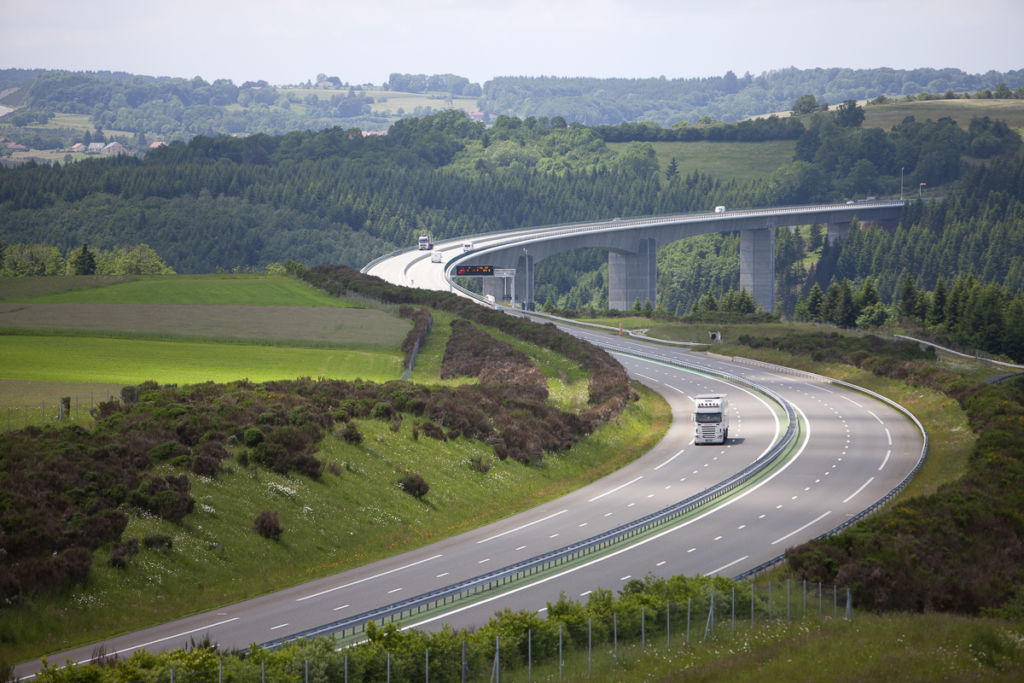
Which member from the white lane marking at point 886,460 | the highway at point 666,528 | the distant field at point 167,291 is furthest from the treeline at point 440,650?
the distant field at point 167,291

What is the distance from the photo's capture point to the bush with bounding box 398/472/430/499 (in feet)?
190

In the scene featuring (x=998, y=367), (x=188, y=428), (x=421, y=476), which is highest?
(x=188, y=428)

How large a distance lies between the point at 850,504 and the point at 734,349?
213 feet

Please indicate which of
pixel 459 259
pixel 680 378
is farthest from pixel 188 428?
pixel 459 259

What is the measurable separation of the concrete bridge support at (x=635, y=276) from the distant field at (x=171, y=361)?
313 feet

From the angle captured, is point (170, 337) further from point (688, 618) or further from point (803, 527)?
point (688, 618)

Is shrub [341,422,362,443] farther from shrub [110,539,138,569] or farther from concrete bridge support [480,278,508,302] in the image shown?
concrete bridge support [480,278,508,302]

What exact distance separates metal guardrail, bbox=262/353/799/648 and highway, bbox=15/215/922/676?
0.65 metres

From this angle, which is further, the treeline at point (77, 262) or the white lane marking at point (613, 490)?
the treeline at point (77, 262)

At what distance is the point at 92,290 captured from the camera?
123 meters

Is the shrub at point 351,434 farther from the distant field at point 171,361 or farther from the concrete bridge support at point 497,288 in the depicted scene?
the concrete bridge support at point 497,288

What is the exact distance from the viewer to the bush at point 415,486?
57.9 metres

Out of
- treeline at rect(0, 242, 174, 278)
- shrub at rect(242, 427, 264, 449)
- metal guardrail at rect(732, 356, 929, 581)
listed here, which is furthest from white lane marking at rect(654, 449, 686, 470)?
treeline at rect(0, 242, 174, 278)

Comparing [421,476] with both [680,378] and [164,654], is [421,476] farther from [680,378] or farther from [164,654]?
[680,378]
